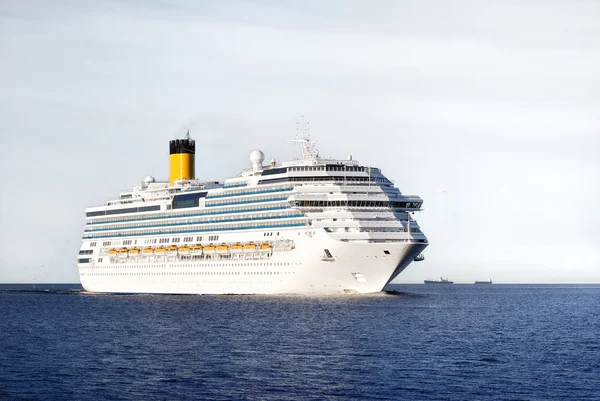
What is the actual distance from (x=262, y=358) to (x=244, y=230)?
51429 millimetres

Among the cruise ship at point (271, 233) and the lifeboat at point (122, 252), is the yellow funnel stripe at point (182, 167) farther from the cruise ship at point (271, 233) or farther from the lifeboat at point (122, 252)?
the lifeboat at point (122, 252)

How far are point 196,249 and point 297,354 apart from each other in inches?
2278

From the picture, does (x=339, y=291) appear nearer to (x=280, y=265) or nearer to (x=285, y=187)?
(x=280, y=265)

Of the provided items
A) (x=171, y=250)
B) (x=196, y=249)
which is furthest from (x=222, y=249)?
(x=171, y=250)

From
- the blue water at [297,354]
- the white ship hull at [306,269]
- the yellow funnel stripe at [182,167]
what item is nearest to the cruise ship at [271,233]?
the white ship hull at [306,269]

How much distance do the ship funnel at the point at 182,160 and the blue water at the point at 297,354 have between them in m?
44.0

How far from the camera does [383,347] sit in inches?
2301

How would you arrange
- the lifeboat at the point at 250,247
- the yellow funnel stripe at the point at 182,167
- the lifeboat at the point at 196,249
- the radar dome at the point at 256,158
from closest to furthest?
1. the lifeboat at the point at 250,247
2. the radar dome at the point at 256,158
3. the lifeboat at the point at 196,249
4. the yellow funnel stripe at the point at 182,167

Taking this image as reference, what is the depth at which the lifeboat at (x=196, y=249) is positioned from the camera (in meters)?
111

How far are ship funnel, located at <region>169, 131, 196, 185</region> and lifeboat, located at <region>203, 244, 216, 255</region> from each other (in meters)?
22.8

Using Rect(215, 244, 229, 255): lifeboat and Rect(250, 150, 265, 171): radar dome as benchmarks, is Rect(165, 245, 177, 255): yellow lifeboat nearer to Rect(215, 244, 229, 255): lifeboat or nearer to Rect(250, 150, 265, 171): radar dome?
Rect(215, 244, 229, 255): lifeboat

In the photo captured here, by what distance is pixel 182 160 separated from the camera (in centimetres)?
13100

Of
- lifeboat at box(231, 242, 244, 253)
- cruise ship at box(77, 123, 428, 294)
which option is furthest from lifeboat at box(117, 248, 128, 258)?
lifeboat at box(231, 242, 244, 253)

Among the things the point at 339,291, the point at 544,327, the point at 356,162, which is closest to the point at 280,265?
the point at 339,291
